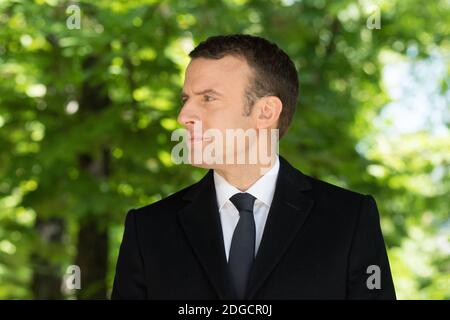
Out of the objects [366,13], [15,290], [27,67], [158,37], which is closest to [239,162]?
[158,37]

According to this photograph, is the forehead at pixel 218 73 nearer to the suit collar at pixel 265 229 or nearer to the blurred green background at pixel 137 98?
the suit collar at pixel 265 229

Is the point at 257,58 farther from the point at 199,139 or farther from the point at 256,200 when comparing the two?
the point at 256,200

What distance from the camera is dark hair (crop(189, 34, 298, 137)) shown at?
2633 millimetres

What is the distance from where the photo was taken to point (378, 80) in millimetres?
9086

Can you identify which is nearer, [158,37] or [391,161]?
[158,37]

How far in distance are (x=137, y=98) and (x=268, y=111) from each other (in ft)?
15.5

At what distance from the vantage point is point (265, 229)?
250 cm

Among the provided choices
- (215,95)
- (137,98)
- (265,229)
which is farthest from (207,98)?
(137,98)

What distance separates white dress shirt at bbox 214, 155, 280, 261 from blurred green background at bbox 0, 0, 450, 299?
3906 millimetres

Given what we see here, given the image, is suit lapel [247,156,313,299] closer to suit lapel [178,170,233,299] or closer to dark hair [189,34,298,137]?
suit lapel [178,170,233,299]

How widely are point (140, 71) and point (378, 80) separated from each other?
10.7 feet

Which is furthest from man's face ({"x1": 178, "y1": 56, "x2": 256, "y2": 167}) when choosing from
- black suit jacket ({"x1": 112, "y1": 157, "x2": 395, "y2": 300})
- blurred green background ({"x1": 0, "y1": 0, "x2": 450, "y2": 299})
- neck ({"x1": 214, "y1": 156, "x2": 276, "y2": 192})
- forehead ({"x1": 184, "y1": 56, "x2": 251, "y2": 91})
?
blurred green background ({"x1": 0, "y1": 0, "x2": 450, "y2": 299})

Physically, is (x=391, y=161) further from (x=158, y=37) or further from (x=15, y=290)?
(x=15, y=290)

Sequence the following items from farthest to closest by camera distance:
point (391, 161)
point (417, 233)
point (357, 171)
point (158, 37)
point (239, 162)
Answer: point (417, 233) < point (391, 161) < point (357, 171) < point (158, 37) < point (239, 162)
